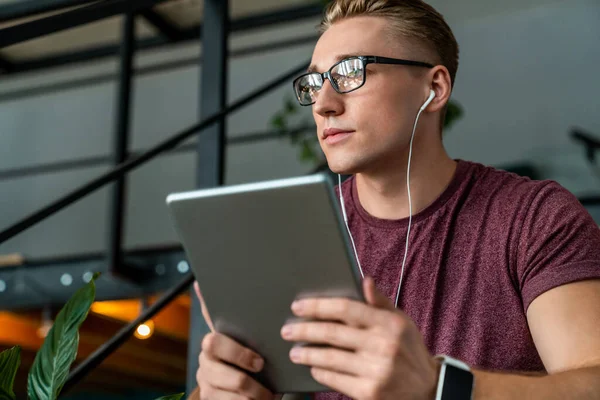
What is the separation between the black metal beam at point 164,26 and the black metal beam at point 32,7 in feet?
17.0

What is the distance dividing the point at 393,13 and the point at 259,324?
0.79m

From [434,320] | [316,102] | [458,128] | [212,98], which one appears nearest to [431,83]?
[316,102]

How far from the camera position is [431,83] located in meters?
1.49

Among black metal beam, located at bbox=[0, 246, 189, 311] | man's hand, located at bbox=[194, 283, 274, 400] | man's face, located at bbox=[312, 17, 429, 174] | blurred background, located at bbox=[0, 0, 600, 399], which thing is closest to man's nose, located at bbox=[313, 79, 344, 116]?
man's face, located at bbox=[312, 17, 429, 174]

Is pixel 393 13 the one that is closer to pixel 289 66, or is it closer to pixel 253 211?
pixel 253 211

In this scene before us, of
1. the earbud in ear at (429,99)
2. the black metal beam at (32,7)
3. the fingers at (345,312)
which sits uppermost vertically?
the black metal beam at (32,7)

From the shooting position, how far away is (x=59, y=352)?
107 centimetres

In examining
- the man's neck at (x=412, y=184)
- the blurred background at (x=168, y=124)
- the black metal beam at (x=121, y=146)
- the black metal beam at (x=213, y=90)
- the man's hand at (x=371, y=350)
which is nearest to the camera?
the man's hand at (x=371, y=350)

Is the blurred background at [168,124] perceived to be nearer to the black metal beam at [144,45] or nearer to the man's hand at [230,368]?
the black metal beam at [144,45]

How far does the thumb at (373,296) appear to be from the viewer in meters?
0.87

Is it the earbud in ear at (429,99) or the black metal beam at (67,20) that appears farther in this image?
the earbud in ear at (429,99)

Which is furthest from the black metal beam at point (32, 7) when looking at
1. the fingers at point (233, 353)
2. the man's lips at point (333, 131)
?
the fingers at point (233, 353)

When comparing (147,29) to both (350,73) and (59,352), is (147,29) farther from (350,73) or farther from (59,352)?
(59,352)

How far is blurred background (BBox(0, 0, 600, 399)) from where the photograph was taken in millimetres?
5000
